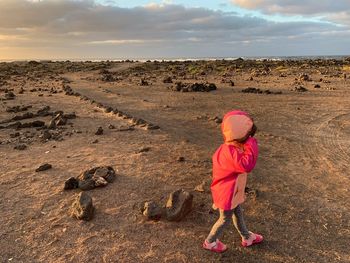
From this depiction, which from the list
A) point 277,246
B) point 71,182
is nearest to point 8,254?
point 71,182

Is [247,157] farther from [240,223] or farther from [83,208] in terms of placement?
[83,208]

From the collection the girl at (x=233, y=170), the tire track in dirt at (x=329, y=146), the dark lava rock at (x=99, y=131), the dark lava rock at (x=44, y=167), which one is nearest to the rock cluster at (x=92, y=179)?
the dark lava rock at (x=44, y=167)

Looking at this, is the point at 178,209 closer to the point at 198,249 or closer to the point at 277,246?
the point at 198,249

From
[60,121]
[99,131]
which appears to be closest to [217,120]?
[99,131]

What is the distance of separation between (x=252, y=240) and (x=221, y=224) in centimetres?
55

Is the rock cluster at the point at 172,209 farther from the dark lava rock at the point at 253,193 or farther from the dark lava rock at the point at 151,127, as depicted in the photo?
the dark lava rock at the point at 151,127

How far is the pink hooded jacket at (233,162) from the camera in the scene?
17.0ft

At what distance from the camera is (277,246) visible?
5926 millimetres

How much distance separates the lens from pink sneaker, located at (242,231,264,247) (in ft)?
19.4

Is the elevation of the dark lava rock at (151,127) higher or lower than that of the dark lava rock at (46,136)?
higher

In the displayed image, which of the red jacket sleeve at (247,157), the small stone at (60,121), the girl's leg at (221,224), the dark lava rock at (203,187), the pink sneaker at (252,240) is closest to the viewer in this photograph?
the red jacket sleeve at (247,157)

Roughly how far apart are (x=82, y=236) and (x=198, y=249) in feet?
5.56

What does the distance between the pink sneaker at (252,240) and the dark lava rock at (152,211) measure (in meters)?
1.39

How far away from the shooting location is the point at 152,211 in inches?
262
